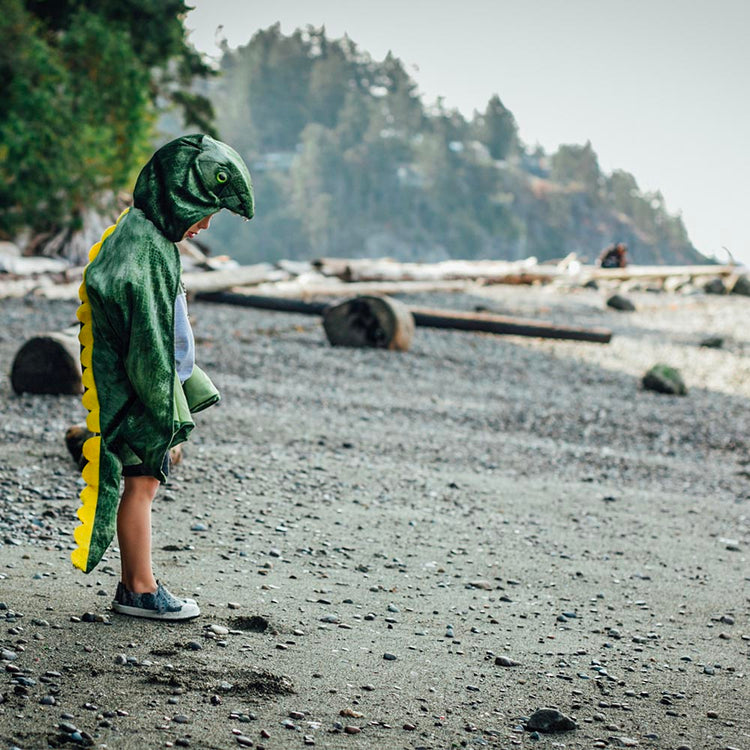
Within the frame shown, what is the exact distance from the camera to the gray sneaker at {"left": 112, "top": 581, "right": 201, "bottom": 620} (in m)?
3.40

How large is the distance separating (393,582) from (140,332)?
66.0 inches

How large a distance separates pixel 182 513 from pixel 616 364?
868 centimetres

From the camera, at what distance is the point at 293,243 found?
2494 inches

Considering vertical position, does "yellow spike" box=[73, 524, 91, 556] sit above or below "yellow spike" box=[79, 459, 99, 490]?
below

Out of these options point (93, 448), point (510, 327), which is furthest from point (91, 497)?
point (510, 327)

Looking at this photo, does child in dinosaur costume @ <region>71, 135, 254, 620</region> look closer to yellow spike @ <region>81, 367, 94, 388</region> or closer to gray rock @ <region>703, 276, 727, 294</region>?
yellow spike @ <region>81, 367, 94, 388</region>

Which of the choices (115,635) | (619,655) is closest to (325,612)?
(115,635)

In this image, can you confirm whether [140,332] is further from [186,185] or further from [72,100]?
[72,100]

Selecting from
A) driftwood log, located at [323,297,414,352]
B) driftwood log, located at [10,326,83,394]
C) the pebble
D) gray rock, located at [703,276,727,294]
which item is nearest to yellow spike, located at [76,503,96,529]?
the pebble

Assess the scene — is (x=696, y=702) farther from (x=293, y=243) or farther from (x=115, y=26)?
(x=293, y=243)

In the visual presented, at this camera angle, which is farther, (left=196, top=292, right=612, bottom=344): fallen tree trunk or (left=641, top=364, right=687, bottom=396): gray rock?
(left=196, top=292, right=612, bottom=344): fallen tree trunk

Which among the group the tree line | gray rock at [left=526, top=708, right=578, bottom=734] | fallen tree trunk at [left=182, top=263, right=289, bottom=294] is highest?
the tree line

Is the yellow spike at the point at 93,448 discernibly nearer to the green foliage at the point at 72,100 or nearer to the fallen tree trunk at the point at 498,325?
the fallen tree trunk at the point at 498,325

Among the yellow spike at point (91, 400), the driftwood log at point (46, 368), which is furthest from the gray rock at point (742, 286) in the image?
the yellow spike at point (91, 400)
